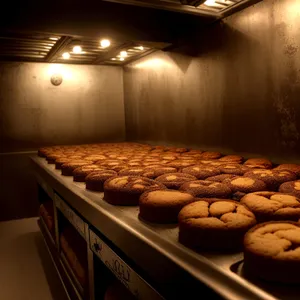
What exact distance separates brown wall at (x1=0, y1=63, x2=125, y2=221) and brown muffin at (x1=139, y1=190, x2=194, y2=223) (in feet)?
14.0

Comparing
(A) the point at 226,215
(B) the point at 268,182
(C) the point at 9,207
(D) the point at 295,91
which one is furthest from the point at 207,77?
(C) the point at 9,207

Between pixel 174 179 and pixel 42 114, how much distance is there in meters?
4.00

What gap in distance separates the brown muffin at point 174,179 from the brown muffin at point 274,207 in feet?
1.51

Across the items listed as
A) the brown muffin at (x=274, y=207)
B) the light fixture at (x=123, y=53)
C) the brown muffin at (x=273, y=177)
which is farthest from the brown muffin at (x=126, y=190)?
the light fixture at (x=123, y=53)

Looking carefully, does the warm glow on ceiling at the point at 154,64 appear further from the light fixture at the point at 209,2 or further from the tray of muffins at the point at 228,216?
the tray of muffins at the point at 228,216

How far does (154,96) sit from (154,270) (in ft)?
12.8

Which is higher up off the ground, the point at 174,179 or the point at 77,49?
the point at 77,49

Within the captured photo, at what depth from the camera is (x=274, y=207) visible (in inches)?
49.5

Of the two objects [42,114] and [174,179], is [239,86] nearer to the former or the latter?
[174,179]

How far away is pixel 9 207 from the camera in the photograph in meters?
5.12

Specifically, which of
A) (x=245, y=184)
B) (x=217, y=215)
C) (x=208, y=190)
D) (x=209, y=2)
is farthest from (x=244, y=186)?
(x=209, y=2)

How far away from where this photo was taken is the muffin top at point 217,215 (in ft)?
3.57

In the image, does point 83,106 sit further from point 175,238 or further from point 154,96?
point 175,238

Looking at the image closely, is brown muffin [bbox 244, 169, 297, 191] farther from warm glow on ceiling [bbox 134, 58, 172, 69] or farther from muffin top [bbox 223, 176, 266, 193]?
warm glow on ceiling [bbox 134, 58, 172, 69]
